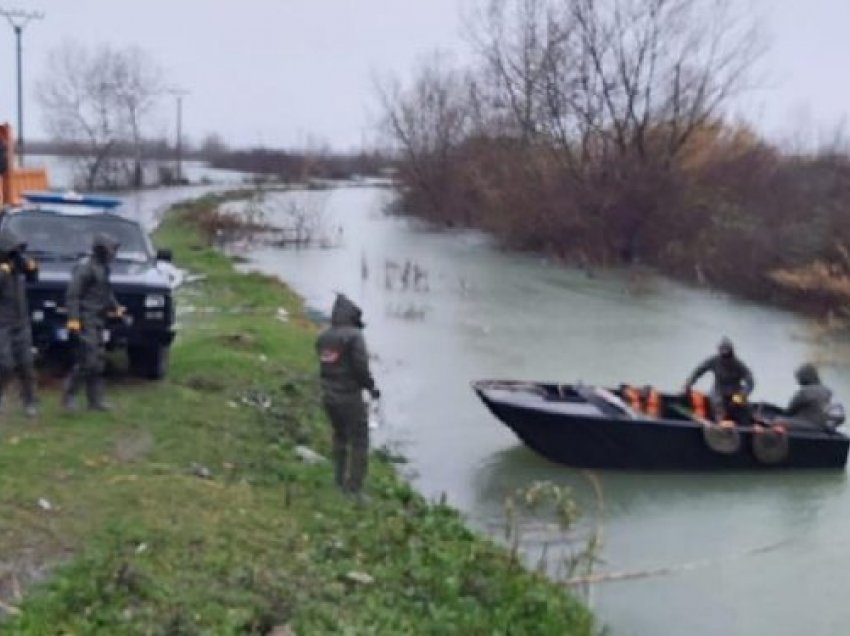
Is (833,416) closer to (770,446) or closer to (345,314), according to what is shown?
(770,446)

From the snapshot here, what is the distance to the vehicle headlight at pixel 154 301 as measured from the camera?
503 inches

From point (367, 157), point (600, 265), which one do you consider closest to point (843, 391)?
point (600, 265)

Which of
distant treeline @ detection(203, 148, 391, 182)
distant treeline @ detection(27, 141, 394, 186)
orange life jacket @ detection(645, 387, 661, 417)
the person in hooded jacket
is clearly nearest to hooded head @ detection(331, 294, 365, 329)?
the person in hooded jacket

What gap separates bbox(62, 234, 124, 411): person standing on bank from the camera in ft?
36.6

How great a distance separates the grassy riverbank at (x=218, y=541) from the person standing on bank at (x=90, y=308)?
498 millimetres

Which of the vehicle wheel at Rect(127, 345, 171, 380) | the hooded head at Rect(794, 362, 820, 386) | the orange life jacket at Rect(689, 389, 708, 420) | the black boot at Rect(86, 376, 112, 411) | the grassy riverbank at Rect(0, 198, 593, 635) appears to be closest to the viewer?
the grassy riverbank at Rect(0, 198, 593, 635)

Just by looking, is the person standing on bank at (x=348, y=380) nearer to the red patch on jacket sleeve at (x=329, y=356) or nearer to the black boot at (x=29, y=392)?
the red patch on jacket sleeve at (x=329, y=356)

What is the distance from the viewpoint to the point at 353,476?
1023 cm

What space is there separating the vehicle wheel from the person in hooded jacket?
246 cm

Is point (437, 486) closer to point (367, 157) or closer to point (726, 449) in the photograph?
point (726, 449)

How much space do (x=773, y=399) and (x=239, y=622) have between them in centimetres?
1425

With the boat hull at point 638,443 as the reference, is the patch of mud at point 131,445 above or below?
above

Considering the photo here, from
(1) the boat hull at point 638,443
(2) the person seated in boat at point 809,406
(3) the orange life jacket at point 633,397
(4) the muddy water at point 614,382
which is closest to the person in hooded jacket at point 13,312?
(4) the muddy water at point 614,382

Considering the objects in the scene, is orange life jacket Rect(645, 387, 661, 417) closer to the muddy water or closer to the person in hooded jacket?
the muddy water
